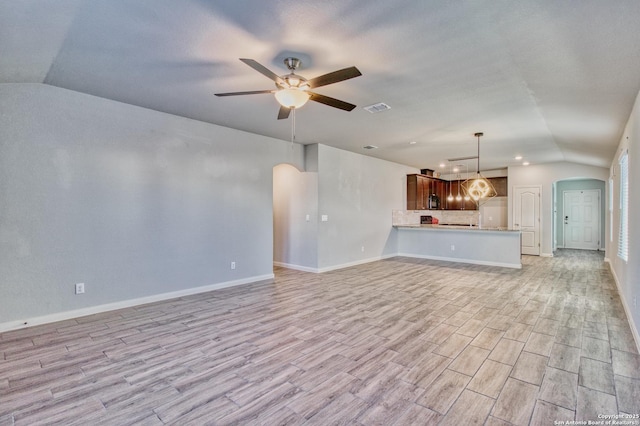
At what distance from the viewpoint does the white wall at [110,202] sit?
11.3 feet

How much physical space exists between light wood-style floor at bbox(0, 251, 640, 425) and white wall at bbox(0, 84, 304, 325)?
484mm

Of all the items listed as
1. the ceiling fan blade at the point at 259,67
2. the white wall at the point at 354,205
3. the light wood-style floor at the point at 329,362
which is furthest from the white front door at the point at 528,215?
the ceiling fan blade at the point at 259,67

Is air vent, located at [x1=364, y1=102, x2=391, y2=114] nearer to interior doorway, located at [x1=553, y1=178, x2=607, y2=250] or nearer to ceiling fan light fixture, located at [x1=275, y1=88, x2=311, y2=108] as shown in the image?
ceiling fan light fixture, located at [x1=275, y1=88, x2=311, y2=108]

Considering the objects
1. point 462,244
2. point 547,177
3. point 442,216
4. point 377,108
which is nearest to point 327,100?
point 377,108

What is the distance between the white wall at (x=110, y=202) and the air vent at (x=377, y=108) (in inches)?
97.1

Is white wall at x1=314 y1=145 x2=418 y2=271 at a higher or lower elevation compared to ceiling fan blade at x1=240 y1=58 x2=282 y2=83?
lower

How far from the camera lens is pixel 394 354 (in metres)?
2.83

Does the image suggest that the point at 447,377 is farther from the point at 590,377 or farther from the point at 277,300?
the point at 277,300

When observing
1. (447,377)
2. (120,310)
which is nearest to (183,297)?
(120,310)

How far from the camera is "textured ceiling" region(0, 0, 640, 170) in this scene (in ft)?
6.92

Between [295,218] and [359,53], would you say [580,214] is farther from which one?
[359,53]

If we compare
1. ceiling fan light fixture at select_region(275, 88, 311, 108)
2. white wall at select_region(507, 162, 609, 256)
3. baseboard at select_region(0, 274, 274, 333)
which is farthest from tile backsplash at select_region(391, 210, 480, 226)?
ceiling fan light fixture at select_region(275, 88, 311, 108)

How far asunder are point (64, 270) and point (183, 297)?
4.98ft

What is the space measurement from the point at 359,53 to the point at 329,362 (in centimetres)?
274
